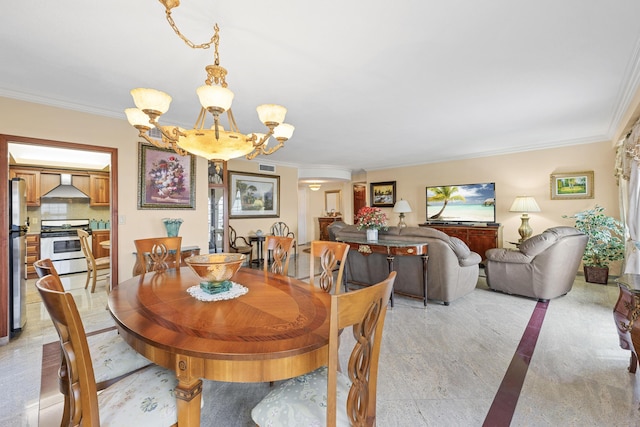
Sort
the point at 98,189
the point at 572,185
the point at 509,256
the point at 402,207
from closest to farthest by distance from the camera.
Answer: the point at 509,256
the point at 572,185
the point at 98,189
the point at 402,207

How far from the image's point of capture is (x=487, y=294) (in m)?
3.84

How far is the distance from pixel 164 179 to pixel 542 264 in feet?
16.2

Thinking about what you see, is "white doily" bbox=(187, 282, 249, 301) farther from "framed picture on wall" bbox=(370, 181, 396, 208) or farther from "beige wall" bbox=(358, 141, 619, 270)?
"framed picture on wall" bbox=(370, 181, 396, 208)

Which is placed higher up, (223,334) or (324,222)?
(324,222)

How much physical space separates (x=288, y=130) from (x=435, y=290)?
267 centimetres

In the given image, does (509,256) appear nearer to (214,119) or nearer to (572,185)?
(572,185)

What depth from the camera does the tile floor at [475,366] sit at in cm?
162

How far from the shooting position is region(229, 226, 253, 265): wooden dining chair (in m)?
5.34

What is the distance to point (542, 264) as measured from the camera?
339 centimetres

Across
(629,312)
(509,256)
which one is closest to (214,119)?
(629,312)

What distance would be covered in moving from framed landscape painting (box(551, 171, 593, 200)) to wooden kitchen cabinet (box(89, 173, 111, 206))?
8.67m

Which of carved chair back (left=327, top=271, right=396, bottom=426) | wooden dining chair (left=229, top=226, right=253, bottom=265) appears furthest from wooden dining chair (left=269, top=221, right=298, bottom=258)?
carved chair back (left=327, top=271, right=396, bottom=426)

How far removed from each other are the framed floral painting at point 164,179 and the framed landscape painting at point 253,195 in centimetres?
212

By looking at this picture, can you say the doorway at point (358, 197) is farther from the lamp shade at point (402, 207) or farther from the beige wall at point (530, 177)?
the lamp shade at point (402, 207)
